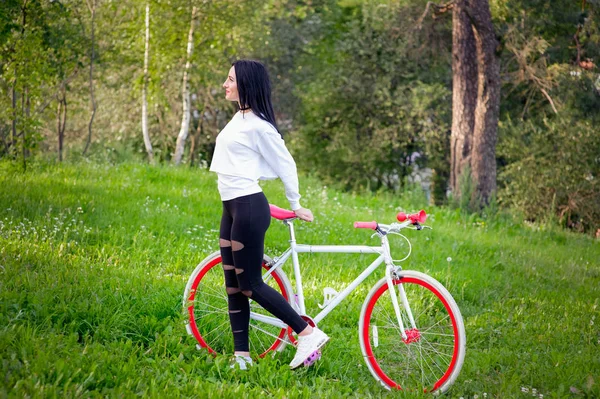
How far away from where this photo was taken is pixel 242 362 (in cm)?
456

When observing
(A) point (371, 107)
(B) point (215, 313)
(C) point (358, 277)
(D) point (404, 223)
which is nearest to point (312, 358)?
(C) point (358, 277)

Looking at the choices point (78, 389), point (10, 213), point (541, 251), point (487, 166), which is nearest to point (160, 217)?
point (10, 213)

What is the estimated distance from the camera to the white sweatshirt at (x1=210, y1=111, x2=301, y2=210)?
4.33m

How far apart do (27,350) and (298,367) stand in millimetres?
1705

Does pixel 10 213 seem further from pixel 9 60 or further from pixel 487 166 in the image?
pixel 487 166

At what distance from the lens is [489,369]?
5160 millimetres

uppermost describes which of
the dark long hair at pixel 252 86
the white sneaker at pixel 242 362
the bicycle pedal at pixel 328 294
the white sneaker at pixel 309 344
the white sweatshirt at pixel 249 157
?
the dark long hair at pixel 252 86

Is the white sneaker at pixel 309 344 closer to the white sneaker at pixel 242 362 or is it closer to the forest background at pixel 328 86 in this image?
the white sneaker at pixel 242 362

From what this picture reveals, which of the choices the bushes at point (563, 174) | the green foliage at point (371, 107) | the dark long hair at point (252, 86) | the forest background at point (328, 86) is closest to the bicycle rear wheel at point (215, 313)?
the dark long hair at point (252, 86)

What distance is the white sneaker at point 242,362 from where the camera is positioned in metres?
4.51

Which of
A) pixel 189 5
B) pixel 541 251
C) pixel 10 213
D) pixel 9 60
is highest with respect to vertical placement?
pixel 189 5

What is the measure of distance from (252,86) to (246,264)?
112 cm

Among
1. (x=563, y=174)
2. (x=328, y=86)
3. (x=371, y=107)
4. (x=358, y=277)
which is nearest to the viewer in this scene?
(x=358, y=277)

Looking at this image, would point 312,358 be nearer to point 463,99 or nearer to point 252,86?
point 252,86
